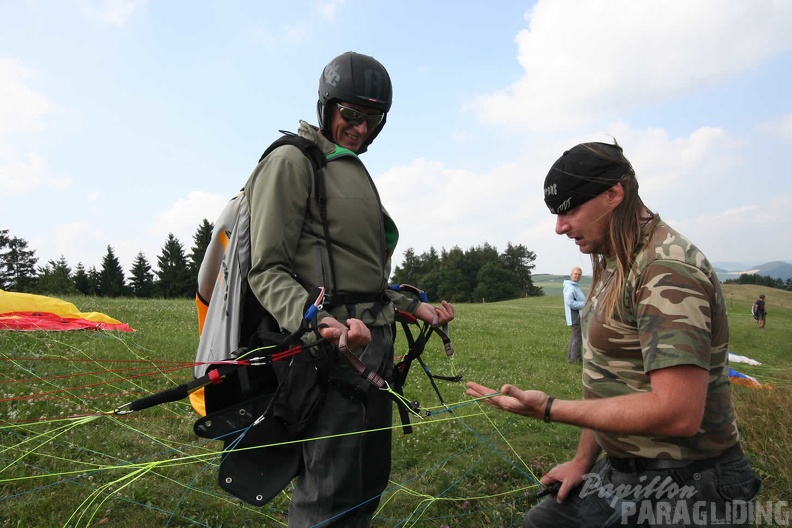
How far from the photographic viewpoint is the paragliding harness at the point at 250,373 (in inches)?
96.0

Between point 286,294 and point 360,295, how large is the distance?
468mm

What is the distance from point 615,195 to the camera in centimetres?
241

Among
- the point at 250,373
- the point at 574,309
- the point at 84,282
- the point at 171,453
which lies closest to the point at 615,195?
the point at 250,373

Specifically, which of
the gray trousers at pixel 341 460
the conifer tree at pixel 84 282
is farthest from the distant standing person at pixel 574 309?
the conifer tree at pixel 84 282

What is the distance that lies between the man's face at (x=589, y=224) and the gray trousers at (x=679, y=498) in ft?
3.56

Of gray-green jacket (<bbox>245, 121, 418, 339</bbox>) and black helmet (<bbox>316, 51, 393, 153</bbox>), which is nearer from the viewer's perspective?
gray-green jacket (<bbox>245, 121, 418, 339</bbox>)

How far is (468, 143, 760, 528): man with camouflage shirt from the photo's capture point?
6.52 feet

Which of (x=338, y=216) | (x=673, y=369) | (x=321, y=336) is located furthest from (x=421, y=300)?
(x=673, y=369)

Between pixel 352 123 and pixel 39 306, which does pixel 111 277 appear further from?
pixel 352 123

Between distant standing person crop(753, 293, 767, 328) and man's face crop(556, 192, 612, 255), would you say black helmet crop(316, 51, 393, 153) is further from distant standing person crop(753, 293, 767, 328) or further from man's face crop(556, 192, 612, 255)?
distant standing person crop(753, 293, 767, 328)

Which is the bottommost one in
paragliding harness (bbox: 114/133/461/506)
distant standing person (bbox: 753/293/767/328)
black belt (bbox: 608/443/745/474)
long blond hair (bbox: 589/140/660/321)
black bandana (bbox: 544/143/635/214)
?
distant standing person (bbox: 753/293/767/328)

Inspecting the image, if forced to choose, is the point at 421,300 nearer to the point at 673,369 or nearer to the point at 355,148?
the point at 355,148

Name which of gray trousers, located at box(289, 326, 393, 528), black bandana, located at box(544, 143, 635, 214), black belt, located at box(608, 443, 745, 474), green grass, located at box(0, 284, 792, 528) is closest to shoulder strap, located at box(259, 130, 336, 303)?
gray trousers, located at box(289, 326, 393, 528)

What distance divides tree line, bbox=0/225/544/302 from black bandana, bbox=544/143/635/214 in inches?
1845
